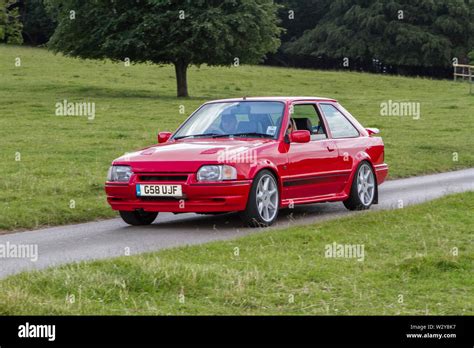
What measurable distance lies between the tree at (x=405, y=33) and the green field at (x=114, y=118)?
13.7 m

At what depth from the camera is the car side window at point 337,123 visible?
48.9 ft

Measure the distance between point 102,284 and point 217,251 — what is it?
2320mm

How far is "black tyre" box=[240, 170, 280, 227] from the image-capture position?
42.1 feet

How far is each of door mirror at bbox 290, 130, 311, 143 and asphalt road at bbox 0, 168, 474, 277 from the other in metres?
1.04

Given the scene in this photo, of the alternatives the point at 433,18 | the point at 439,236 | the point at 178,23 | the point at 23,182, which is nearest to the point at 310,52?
the point at 433,18

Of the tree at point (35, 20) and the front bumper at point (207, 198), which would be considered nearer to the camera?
the front bumper at point (207, 198)

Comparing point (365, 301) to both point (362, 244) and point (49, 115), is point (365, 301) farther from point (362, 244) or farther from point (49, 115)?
point (49, 115)

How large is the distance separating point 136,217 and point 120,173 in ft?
2.25

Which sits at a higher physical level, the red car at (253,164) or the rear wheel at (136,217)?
the red car at (253,164)

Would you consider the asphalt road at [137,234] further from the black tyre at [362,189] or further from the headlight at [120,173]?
the headlight at [120,173]

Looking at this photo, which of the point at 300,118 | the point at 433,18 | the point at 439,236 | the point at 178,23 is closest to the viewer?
the point at 439,236

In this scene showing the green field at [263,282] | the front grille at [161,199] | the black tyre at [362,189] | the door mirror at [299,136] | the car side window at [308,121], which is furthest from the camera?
the black tyre at [362,189]
